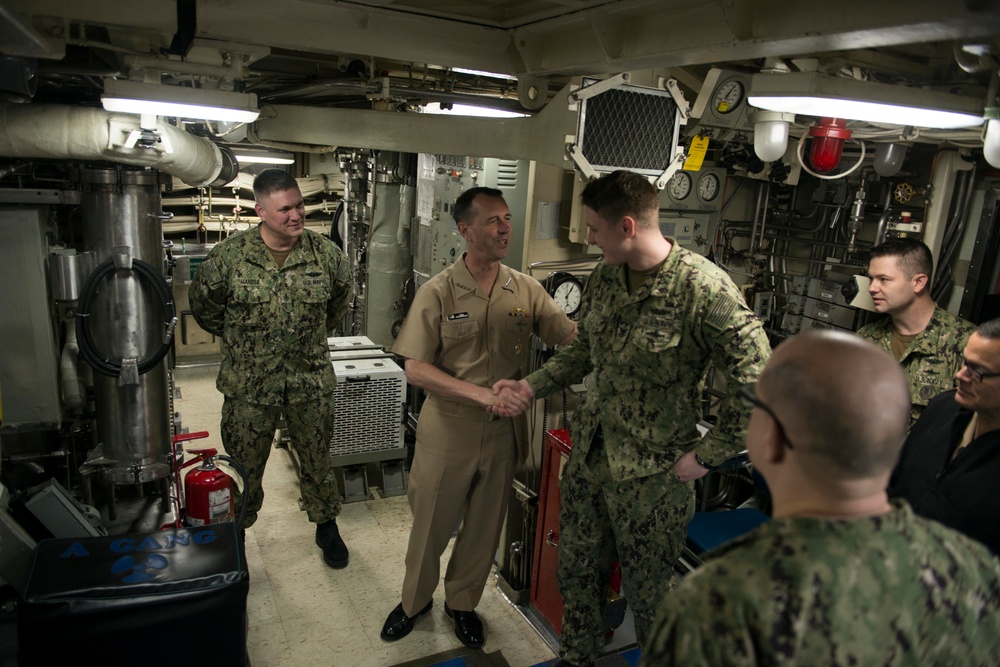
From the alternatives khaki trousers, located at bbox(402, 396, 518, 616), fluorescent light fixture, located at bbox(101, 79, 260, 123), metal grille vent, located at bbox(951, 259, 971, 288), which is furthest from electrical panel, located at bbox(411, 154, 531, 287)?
metal grille vent, located at bbox(951, 259, 971, 288)

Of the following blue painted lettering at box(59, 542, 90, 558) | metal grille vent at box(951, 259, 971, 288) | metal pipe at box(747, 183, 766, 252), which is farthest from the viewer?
metal pipe at box(747, 183, 766, 252)

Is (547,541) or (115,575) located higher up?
(115,575)

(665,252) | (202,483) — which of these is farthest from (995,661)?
(202,483)

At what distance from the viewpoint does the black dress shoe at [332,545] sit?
3662 millimetres

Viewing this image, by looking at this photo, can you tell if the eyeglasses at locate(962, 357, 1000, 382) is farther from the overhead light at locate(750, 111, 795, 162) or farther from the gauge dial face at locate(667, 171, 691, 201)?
the gauge dial face at locate(667, 171, 691, 201)

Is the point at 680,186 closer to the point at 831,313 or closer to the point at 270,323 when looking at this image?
the point at 831,313

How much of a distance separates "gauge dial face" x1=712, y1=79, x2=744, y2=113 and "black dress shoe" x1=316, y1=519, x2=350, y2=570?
304 centimetres

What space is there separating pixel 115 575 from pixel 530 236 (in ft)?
7.85

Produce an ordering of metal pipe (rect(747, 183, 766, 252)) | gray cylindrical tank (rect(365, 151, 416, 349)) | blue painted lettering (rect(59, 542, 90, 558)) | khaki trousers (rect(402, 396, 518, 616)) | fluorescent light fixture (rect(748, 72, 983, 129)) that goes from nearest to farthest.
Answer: fluorescent light fixture (rect(748, 72, 983, 129)), blue painted lettering (rect(59, 542, 90, 558)), khaki trousers (rect(402, 396, 518, 616)), metal pipe (rect(747, 183, 766, 252)), gray cylindrical tank (rect(365, 151, 416, 349))

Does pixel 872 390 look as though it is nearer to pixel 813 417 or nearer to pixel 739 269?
pixel 813 417

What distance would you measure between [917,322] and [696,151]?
4.55ft

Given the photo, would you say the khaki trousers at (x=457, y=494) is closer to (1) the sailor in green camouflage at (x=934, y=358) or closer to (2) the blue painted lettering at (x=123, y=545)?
(2) the blue painted lettering at (x=123, y=545)

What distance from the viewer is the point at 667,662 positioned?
3.71 ft

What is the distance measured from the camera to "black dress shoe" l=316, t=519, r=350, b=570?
3662 mm
